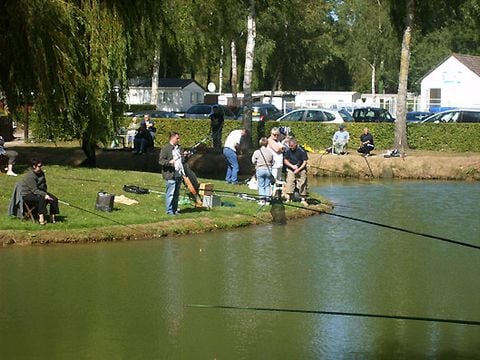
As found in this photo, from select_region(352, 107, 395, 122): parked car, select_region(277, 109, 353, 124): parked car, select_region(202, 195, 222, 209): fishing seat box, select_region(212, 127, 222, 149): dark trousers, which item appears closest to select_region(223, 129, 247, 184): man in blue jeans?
select_region(202, 195, 222, 209): fishing seat box

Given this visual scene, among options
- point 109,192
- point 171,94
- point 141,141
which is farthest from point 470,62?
point 109,192

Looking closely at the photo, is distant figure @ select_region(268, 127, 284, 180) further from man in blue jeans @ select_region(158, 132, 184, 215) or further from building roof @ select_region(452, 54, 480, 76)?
building roof @ select_region(452, 54, 480, 76)

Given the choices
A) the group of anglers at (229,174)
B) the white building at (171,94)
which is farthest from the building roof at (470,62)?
the group of anglers at (229,174)

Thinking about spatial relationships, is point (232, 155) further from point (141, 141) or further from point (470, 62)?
point (470, 62)

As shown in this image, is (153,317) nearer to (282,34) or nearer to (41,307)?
(41,307)

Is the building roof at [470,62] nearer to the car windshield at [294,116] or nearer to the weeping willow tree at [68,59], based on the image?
the car windshield at [294,116]

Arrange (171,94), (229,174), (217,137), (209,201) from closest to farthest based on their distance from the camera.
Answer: (209,201) < (229,174) < (217,137) < (171,94)

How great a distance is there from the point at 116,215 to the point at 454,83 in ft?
→ 161

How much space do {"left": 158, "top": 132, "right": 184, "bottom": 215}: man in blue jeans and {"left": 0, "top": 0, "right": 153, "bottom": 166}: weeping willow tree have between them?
5196 mm

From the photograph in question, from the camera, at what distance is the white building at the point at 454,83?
6194 cm

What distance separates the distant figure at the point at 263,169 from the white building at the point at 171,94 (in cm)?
4671

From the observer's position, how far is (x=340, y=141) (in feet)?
107

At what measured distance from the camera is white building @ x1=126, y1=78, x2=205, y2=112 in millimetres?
68188

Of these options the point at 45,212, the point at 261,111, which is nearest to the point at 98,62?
the point at 45,212
